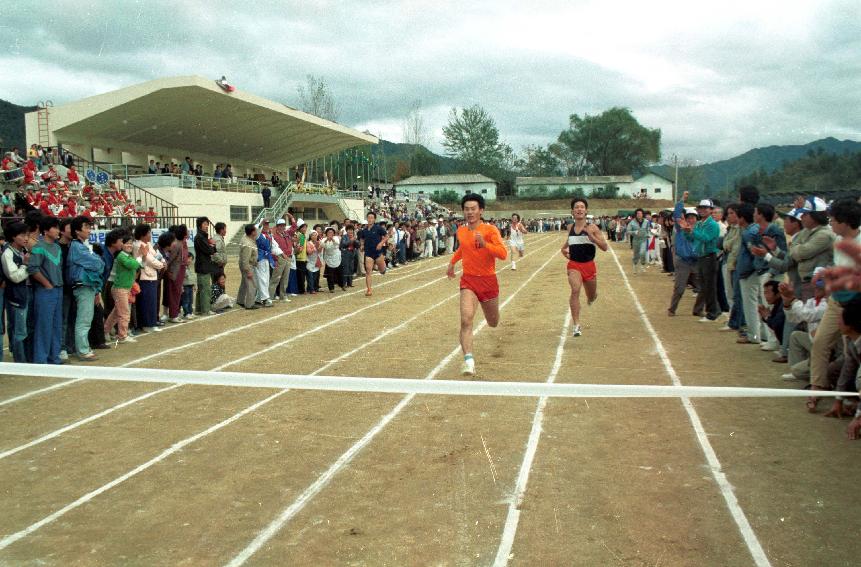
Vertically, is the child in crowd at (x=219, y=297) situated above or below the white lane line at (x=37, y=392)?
above

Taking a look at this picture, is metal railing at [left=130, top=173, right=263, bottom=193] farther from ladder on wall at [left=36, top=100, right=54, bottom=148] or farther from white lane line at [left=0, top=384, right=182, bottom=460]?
white lane line at [left=0, top=384, right=182, bottom=460]

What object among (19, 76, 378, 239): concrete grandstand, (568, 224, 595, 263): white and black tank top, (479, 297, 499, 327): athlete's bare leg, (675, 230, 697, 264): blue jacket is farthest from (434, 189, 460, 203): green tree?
(479, 297, 499, 327): athlete's bare leg

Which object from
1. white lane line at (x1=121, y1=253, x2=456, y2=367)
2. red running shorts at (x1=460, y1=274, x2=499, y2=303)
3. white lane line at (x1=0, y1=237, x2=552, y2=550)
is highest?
red running shorts at (x1=460, y1=274, x2=499, y2=303)

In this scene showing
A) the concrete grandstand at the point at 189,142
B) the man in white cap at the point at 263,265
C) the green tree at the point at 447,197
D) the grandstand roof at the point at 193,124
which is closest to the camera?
the man in white cap at the point at 263,265

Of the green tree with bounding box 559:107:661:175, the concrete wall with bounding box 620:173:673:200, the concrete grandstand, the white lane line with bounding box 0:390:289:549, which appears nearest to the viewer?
the white lane line with bounding box 0:390:289:549

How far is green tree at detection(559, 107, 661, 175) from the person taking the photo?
122419 millimetres

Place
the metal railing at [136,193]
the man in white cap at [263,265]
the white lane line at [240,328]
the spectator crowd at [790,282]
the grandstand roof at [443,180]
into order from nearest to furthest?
the spectator crowd at [790,282] < the white lane line at [240,328] < the man in white cap at [263,265] < the metal railing at [136,193] < the grandstand roof at [443,180]

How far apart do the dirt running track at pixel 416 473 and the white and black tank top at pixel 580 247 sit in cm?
203

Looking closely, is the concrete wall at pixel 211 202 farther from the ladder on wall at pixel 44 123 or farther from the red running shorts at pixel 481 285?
the red running shorts at pixel 481 285

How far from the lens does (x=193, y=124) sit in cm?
3684

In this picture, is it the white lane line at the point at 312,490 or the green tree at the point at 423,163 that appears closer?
the white lane line at the point at 312,490

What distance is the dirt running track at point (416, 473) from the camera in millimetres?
3713

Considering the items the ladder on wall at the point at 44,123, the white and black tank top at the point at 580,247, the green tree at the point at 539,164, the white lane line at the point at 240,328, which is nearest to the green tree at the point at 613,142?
the green tree at the point at 539,164

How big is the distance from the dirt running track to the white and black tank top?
6.65 ft
